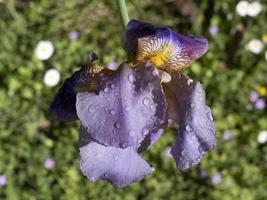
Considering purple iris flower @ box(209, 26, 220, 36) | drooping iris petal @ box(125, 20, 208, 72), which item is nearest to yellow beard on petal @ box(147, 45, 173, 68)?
drooping iris petal @ box(125, 20, 208, 72)

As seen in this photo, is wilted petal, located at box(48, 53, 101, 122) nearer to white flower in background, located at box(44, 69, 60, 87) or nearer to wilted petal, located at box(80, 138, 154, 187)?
wilted petal, located at box(80, 138, 154, 187)

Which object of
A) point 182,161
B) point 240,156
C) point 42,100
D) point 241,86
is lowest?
point 240,156

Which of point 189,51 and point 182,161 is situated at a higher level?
point 189,51

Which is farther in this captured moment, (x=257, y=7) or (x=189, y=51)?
(x=257, y=7)

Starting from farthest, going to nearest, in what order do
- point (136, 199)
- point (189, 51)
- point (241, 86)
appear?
point (241, 86), point (136, 199), point (189, 51)

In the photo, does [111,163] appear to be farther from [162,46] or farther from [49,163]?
[49,163]

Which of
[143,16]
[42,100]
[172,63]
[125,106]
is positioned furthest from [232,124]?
[125,106]

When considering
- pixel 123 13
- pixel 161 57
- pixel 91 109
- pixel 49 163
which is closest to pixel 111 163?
pixel 91 109

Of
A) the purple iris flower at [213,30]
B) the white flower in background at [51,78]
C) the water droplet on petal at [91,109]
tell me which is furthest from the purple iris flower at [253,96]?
the water droplet on petal at [91,109]

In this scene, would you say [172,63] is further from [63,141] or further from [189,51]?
[63,141]
